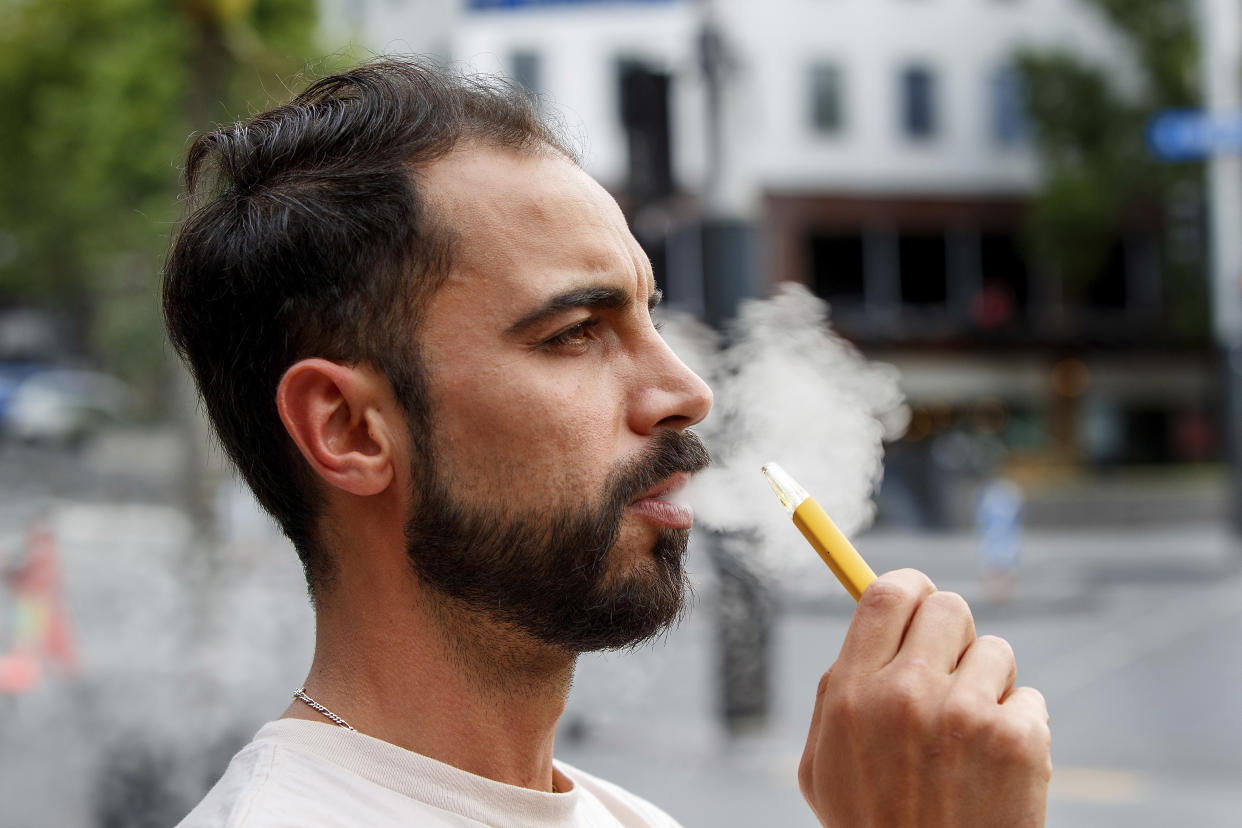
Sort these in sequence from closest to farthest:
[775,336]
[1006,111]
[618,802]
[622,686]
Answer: [618,802] → [775,336] → [622,686] → [1006,111]

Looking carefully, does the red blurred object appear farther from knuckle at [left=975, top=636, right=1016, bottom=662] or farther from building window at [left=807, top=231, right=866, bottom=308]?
building window at [left=807, top=231, right=866, bottom=308]

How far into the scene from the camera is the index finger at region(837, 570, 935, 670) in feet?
3.58

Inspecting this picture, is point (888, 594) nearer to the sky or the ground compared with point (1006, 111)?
nearer to the ground

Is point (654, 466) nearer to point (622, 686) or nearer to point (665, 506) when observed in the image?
point (665, 506)

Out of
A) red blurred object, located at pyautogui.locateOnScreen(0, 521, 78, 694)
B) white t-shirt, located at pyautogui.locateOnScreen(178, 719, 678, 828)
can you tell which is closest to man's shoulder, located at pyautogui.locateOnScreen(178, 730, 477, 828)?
white t-shirt, located at pyautogui.locateOnScreen(178, 719, 678, 828)

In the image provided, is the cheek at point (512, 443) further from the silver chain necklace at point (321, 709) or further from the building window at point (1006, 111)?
the building window at point (1006, 111)

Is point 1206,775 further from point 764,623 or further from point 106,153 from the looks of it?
point 106,153

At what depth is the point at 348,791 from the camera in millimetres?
1143

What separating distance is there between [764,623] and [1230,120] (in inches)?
328

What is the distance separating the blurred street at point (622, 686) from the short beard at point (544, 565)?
721mm

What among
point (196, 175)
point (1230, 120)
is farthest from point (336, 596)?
point (1230, 120)

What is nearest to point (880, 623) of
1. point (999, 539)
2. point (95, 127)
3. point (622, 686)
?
point (622, 686)

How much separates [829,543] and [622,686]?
597cm

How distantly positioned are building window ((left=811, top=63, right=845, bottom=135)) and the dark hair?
28.1 m
